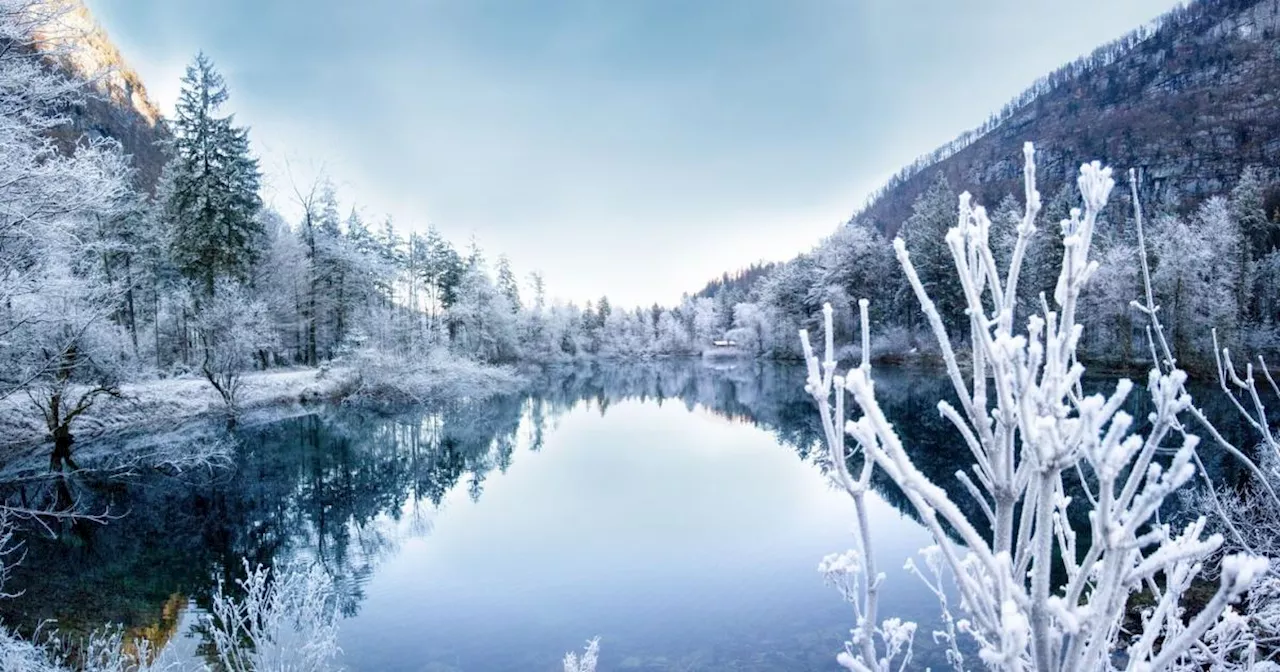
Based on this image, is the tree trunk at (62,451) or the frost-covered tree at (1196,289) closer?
the tree trunk at (62,451)

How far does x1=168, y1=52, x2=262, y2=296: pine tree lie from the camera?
31.0 metres

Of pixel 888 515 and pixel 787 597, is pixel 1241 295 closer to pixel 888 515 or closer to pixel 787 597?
pixel 888 515

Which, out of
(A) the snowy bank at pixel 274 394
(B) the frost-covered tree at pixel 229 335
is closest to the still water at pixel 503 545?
(A) the snowy bank at pixel 274 394

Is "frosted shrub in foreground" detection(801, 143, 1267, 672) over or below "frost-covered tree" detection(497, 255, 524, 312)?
below

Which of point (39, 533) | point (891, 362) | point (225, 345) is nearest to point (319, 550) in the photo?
point (39, 533)

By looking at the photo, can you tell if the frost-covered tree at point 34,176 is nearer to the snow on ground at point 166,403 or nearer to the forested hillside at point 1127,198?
the forested hillside at point 1127,198

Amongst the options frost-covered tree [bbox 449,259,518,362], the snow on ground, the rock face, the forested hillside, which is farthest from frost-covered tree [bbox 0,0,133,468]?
the rock face

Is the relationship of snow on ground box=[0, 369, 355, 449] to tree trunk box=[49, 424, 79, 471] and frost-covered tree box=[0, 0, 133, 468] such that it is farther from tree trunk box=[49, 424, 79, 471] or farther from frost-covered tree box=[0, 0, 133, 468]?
frost-covered tree box=[0, 0, 133, 468]

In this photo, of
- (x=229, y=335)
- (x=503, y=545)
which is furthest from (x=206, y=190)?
(x=503, y=545)

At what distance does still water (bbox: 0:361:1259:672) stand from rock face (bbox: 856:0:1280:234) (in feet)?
265

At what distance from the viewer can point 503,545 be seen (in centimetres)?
1302

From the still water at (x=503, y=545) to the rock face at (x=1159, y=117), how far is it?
265ft

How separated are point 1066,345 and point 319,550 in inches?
537

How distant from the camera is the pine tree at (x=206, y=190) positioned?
102 ft
